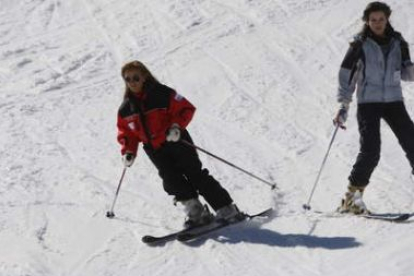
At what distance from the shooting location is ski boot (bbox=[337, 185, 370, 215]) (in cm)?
641

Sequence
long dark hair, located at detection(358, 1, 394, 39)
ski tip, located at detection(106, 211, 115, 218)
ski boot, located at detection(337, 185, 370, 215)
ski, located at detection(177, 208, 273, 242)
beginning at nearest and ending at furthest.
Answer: long dark hair, located at detection(358, 1, 394, 39)
ski, located at detection(177, 208, 273, 242)
ski boot, located at detection(337, 185, 370, 215)
ski tip, located at detection(106, 211, 115, 218)

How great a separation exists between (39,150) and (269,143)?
268 cm

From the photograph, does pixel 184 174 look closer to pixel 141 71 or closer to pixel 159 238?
pixel 159 238

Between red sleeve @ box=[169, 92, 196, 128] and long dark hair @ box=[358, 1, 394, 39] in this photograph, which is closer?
long dark hair @ box=[358, 1, 394, 39]

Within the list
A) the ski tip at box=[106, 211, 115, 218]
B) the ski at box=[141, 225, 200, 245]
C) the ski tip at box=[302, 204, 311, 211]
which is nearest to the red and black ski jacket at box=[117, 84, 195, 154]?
the ski at box=[141, 225, 200, 245]

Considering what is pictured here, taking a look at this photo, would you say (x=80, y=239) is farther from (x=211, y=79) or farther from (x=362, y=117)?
(x=211, y=79)

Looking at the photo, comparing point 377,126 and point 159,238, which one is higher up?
point 377,126

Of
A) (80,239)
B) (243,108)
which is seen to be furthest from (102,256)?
(243,108)

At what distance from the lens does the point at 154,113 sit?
6.10m

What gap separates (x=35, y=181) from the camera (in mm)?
7812

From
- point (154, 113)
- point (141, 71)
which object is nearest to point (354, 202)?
point (154, 113)

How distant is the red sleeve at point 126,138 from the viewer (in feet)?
20.5

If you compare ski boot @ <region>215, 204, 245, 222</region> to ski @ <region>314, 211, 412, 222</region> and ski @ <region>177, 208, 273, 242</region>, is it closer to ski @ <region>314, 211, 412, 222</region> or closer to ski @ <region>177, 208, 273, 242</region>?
ski @ <region>177, 208, 273, 242</region>

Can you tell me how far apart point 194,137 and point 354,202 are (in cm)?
282
